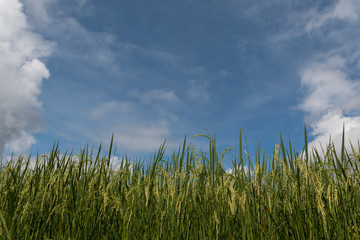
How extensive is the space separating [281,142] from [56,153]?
3.49 meters

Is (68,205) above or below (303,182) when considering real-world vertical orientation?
below

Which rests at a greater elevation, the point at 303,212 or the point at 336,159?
the point at 336,159

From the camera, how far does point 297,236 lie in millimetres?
2654

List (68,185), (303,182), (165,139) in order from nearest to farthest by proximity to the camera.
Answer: (303,182)
(68,185)
(165,139)

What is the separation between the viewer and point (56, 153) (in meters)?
4.50

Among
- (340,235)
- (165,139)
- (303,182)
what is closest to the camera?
(340,235)

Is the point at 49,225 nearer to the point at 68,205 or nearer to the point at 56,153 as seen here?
the point at 68,205

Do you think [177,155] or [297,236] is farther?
[177,155]

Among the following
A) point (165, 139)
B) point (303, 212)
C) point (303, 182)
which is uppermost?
point (165, 139)

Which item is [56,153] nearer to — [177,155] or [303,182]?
[177,155]

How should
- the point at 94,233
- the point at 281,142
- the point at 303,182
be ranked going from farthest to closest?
the point at 281,142
the point at 94,233
the point at 303,182

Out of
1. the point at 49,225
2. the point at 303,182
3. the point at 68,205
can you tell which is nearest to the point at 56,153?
the point at 68,205

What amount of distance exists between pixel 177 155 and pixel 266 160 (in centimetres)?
131

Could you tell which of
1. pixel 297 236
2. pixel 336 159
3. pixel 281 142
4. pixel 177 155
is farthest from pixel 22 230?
pixel 336 159
